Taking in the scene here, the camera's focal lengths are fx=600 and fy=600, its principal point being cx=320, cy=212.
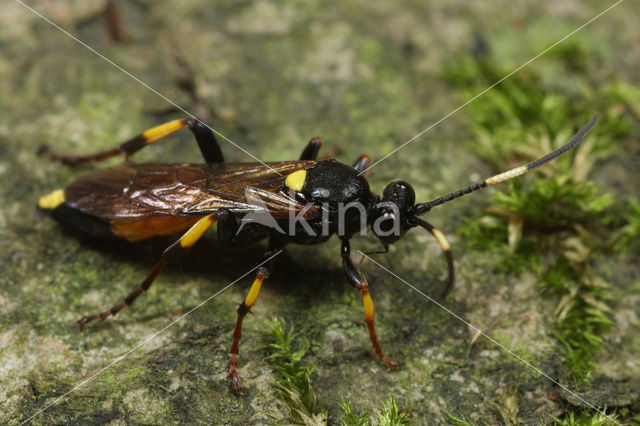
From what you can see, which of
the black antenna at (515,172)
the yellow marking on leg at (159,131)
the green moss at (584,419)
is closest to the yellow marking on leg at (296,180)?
the black antenna at (515,172)

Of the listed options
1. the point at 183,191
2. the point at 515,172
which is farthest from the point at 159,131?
the point at 515,172

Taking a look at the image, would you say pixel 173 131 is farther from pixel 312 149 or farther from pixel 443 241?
pixel 443 241

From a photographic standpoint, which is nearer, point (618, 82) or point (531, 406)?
point (531, 406)

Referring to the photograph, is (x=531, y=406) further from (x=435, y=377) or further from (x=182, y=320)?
(x=182, y=320)

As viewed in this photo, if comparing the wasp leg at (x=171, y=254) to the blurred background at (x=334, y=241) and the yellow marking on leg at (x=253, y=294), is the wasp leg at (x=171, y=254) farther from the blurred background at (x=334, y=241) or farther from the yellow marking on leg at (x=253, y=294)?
the yellow marking on leg at (x=253, y=294)

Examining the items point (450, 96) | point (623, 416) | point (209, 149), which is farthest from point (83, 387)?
point (450, 96)

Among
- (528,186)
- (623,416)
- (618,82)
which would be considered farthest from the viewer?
(618,82)
